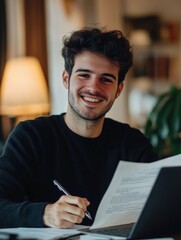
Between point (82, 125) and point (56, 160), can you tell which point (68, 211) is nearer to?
point (56, 160)

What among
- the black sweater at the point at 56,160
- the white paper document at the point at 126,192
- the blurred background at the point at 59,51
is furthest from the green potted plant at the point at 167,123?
the white paper document at the point at 126,192

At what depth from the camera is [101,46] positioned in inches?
71.6

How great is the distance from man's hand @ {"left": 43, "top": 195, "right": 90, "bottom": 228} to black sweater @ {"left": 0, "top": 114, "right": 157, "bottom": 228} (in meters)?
0.18

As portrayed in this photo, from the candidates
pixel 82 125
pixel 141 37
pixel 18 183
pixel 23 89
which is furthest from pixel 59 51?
pixel 18 183

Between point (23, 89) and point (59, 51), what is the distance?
1.14 m

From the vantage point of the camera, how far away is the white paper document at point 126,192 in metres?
1.39

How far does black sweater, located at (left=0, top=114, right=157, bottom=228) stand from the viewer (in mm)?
1707

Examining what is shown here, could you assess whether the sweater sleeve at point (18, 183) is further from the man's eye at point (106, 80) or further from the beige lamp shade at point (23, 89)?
the beige lamp shade at point (23, 89)

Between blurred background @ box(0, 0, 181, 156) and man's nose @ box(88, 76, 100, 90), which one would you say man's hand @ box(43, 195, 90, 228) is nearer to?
man's nose @ box(88, 76, 100, 90)

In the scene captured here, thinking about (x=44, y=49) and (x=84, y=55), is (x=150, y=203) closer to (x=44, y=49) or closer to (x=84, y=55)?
(x=84, y=55)

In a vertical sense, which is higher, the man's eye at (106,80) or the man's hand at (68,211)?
the man's eye at (106,80)

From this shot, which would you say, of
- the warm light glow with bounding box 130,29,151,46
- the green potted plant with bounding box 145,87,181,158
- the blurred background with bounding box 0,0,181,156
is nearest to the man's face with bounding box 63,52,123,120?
the blurred background with bounding box 0,0,181,156

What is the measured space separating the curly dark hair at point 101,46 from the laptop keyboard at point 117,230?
0.58 meters

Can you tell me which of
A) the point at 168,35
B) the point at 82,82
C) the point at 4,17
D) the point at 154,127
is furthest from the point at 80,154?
the point at 168,35
